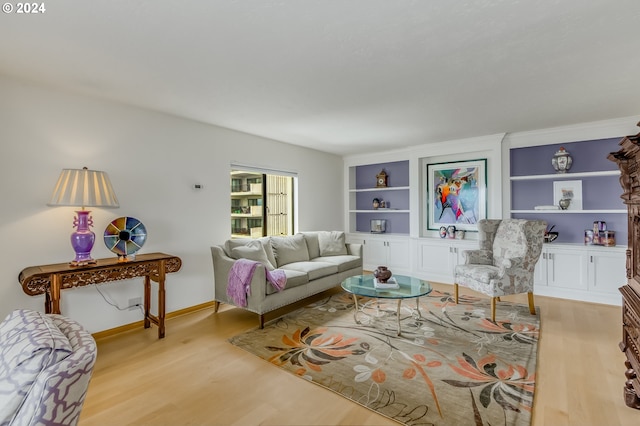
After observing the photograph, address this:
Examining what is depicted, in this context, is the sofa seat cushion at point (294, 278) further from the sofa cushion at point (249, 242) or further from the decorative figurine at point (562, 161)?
the decorative figurine at point (562, 161)

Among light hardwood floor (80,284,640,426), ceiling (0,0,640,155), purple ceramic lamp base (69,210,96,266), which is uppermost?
ceiling (0,0,640,155)

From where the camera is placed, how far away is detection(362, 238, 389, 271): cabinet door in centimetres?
605

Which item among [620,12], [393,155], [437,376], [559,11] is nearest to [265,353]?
[437,376]

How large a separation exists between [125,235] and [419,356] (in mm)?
2977

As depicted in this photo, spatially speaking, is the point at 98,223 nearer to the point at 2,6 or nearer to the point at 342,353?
the point at 2,6

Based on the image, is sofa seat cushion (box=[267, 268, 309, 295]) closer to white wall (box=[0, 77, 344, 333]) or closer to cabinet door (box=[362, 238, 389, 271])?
white wall (box=[0, 77, 344, 333])

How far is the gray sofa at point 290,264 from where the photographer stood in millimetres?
3393

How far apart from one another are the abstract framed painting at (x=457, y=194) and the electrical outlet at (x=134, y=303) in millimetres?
4595

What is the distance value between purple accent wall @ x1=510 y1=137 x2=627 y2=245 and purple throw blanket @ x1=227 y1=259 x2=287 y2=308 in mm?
3746

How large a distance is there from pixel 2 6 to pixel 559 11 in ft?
10.3

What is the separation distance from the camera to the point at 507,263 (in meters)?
3.51

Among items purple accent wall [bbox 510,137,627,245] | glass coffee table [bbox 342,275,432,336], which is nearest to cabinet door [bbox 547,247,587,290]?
purple accent wall [bbox 510,137,627,245]

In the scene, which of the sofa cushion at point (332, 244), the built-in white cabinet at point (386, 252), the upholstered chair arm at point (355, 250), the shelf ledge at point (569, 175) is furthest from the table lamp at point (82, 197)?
the shelf ledge at point (569, 175)

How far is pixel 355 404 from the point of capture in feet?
6.75
